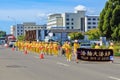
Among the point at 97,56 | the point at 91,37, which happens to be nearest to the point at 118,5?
the point at 97,56

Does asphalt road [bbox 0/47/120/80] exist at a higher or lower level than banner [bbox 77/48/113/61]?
lower

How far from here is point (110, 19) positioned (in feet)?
185

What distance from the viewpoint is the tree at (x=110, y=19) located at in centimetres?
5575

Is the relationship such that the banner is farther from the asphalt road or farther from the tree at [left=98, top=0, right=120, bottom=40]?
the tree at [left=98, top=0, right=120, bottom=40]

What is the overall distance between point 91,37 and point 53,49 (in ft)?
330

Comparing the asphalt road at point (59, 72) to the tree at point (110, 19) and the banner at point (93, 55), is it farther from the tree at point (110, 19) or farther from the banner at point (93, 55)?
the tree at point (110, 19)

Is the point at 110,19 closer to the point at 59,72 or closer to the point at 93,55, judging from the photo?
the point at 93,55

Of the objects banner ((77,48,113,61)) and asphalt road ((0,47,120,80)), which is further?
banner ((77,48,113,61))

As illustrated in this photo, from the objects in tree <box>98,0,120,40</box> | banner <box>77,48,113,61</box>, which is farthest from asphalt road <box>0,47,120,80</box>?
tree <box>98,0,120,40</box>

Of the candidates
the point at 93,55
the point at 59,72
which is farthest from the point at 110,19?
the point at 59,72

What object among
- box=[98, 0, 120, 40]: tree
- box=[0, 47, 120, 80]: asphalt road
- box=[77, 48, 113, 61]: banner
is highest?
box=[98, 0, 120, 40]: tree

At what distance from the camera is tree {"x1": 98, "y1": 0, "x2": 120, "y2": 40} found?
55750 mm

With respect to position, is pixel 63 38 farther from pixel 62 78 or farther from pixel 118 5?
pixel 62 78

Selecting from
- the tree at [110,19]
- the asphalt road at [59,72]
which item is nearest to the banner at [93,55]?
the asphalt road at [59,72]
